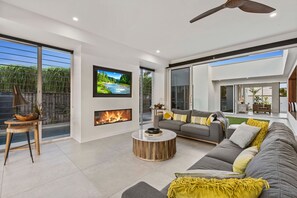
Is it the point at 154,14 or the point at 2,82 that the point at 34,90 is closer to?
the point at 2,82

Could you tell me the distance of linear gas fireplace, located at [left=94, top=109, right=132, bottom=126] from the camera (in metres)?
4.44

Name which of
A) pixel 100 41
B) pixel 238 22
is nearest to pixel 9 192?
pixel 100 41

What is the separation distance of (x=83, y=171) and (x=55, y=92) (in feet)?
9.00

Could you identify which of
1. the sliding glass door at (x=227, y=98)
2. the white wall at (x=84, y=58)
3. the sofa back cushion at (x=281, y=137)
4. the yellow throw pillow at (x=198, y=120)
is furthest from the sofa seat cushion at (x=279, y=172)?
the sliding glass door at (x=227, y=98)

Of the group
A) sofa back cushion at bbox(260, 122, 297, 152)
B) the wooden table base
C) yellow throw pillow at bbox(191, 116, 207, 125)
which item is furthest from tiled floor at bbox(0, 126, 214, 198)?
sofa back cushion at bbox(260, 122, 297, 152)

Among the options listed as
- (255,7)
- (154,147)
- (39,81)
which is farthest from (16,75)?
(255,7)

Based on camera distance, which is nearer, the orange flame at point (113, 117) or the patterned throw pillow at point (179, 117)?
the orange flame at point (113, 117)

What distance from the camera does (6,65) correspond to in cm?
330

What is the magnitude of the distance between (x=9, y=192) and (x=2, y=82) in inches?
103

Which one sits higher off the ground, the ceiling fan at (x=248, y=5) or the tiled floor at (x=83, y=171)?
the ceiling fan at (x=248, y=5)

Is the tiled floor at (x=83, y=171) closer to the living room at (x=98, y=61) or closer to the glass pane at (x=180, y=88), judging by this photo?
the living room at (x=98, y=61)

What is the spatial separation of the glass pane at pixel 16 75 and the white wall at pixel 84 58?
0.37 meters

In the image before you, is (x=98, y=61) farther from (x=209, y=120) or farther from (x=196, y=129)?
(x=209, y=120)

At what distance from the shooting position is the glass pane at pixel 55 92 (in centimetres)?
393
